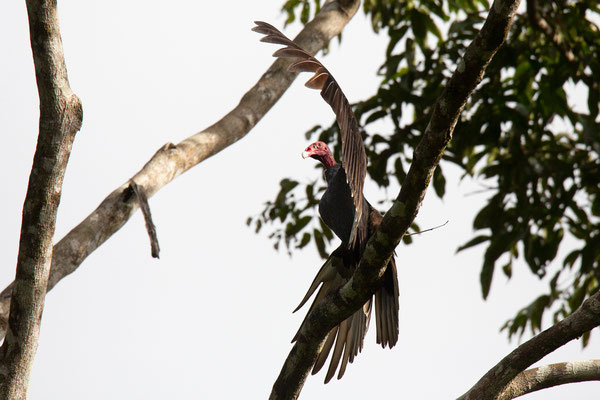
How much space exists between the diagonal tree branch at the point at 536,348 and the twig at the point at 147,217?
1.24 m

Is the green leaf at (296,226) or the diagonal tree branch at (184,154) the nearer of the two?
the diagonal tree branch at (184,154)

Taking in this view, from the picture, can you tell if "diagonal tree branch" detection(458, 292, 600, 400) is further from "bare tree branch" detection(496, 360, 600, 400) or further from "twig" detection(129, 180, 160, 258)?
"twig" detection(129, 180, 160, 258)

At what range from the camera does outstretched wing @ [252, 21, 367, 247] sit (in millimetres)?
2262

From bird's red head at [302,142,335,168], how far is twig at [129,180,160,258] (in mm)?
965

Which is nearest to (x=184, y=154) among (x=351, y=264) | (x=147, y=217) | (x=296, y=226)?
(x=147, y=217)

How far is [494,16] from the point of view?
6.55 ft

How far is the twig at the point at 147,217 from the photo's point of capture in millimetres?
2756

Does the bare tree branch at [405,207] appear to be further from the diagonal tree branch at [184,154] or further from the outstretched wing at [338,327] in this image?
the diagonal tree branch at [184,154]

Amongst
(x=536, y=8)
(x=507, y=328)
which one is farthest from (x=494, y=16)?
(x=507, y=328)

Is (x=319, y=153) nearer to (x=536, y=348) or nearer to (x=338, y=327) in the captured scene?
(x=338, y=327)

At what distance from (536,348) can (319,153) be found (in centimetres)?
180

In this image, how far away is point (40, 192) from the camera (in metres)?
2.15

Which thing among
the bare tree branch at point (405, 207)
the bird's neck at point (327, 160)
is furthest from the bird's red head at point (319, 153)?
the bare tree branch at point (405, 207)

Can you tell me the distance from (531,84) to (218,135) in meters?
2.12
